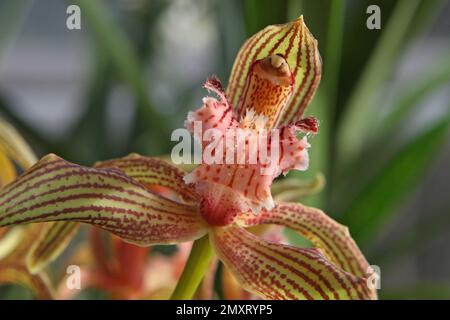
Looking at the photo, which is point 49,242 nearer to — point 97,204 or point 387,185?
point 97,204

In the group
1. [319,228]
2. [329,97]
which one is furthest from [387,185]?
[319,228]

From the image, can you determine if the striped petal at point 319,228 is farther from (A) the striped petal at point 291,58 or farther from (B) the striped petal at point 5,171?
(B) the striped petal at point 5,171

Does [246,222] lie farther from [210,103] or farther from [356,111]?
[356,111]

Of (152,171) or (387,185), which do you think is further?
(387,185)

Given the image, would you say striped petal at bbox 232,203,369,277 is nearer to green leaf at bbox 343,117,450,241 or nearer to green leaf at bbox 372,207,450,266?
green leaf at bbox 343,117,450,241

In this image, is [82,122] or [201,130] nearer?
[201,130]

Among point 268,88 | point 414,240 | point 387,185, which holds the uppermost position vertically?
point 268,88

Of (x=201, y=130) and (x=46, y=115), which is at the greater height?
(x=201, y=130)
